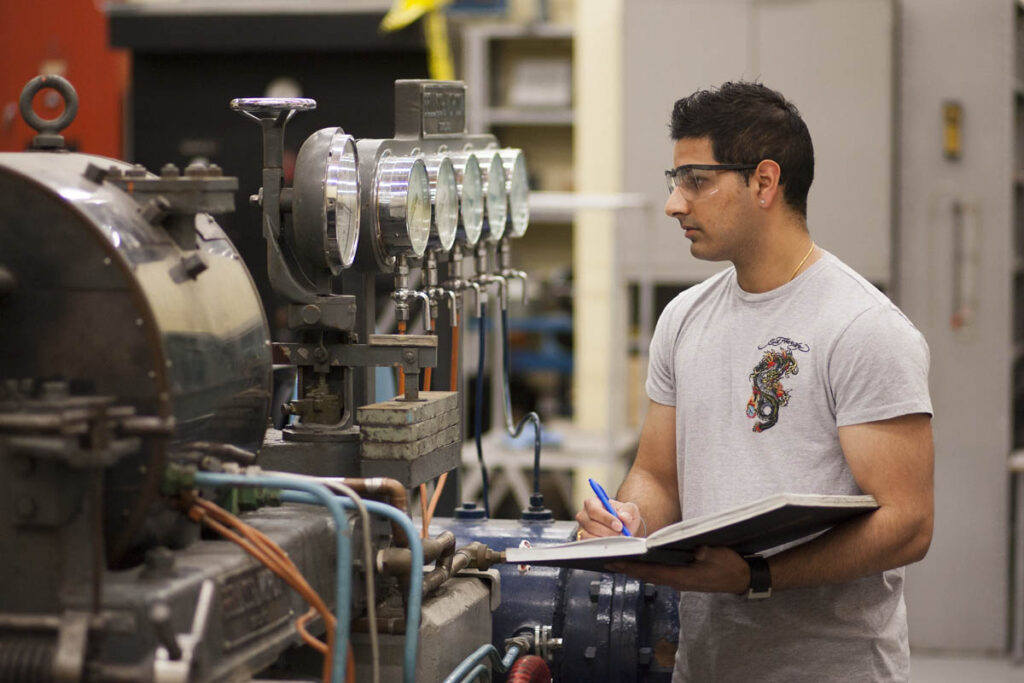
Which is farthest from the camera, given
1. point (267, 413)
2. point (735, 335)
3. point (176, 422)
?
point (735, 335)

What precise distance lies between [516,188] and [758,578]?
833mm

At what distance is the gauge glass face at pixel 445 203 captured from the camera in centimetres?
186

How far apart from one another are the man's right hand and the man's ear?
47 centimetres

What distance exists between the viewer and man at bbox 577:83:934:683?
5.60ft

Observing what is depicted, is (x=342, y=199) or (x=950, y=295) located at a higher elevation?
(x=342, y=199)

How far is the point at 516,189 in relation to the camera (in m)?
2.24

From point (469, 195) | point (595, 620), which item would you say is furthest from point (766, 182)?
point (595, 620)

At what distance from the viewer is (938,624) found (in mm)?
4852

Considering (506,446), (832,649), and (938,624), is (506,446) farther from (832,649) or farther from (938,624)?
(832,649)

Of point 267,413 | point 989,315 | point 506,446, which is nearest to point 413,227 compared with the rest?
point 267,413

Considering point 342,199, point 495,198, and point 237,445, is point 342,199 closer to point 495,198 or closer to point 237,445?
point 237,445

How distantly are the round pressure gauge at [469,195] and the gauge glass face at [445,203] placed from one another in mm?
16

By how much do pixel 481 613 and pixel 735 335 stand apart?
537 mm

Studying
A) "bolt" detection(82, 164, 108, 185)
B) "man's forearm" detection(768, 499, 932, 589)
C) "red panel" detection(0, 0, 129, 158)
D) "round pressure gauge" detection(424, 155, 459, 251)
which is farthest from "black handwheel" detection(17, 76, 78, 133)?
"red panel" detection(0, 0, 129, 158)
